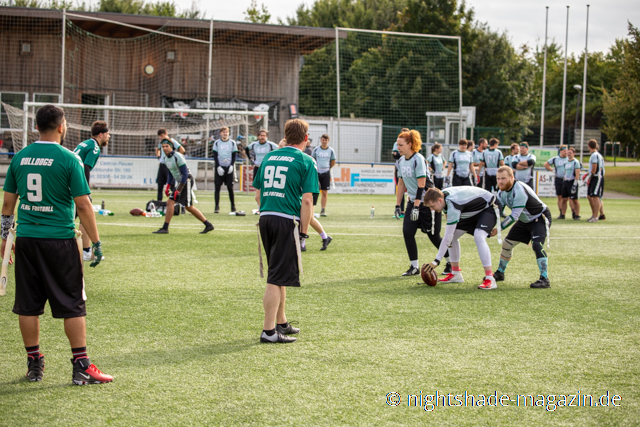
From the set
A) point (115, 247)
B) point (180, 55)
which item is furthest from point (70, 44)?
point (115, 247)

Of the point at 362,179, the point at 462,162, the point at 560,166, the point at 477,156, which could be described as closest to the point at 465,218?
the point at 462,162

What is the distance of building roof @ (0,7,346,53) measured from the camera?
2584 centimetres

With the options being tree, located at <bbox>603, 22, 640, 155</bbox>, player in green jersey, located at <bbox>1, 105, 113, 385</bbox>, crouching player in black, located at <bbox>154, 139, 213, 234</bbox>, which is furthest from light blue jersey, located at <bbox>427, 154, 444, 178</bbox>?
tree, located at <bbox>603, 22, 640, 155</bbox>

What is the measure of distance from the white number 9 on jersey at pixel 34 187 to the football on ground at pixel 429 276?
4.60 meters

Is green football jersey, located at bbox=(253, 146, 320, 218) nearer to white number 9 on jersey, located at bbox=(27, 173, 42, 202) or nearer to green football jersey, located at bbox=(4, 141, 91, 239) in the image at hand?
green football jersey, located at bbox=(4, 141, 91, 239)

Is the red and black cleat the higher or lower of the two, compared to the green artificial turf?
higher

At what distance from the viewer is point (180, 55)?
93.6 ft

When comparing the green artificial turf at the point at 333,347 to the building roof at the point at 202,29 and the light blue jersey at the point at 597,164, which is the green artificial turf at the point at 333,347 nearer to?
the light blue jersey at the point at 597,164

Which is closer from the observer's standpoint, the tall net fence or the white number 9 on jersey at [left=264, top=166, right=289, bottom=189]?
the white number 9 on jersey at [left=264, top=166, right=289, bottom=189]

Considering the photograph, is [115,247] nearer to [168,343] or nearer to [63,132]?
[168,343]

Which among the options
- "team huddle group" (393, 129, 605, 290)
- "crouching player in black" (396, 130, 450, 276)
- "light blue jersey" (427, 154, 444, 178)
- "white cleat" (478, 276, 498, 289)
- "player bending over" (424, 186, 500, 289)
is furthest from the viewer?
"light blue jersey" (427, 154, 444, 178)

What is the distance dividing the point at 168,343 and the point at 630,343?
12.7 feet

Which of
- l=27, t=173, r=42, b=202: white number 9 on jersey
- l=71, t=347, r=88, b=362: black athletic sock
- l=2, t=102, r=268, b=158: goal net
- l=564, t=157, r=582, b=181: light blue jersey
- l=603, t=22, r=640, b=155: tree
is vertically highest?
l=603, t=22, r=640, b=155: tree

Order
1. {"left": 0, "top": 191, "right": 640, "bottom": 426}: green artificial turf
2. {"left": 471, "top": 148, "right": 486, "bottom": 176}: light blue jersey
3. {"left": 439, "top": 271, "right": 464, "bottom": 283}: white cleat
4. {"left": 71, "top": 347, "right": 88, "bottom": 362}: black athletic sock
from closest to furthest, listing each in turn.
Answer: {"left": 0, "top": 191, "right": 640, "bottom": 426}: green artificial turf → {"left": 71, "top": 347, "right": 88, "bottom": 362}: black athletic sock → {"left": 439, "top": 271, "right": 464, "bottom": 283}: white cleat → {"left": 471, "top": 148, "right": 486, "bottom": 176}: light blue jersey
